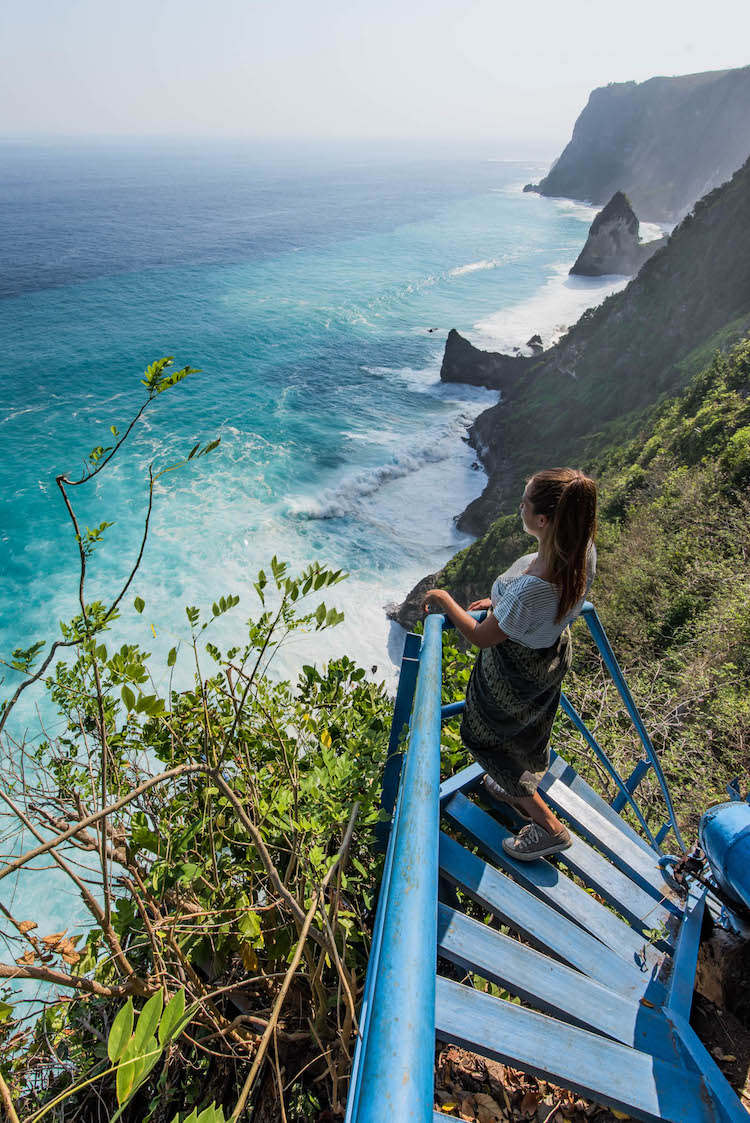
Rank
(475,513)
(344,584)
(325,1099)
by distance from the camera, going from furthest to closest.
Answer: (475,513)
(344,584)
(325,1099)

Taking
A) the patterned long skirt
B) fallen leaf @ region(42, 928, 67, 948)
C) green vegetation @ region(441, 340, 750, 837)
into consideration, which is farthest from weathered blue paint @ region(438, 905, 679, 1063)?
fallen leaf @ region(42, 928, 67, 948)

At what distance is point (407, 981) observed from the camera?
818 millimetres

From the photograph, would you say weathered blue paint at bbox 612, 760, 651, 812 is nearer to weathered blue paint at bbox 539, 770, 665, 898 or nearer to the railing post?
weathered blue paint at bbox 539, 770, 665, 898

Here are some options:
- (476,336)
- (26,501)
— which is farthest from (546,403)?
(26,501)

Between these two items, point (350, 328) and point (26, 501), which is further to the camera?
point (350, 328)

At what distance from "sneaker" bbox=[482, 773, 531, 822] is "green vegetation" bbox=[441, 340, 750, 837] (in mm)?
218

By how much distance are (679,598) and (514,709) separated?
6.58 m

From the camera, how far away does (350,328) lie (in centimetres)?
4791

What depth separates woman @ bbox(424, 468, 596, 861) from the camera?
1.97 m

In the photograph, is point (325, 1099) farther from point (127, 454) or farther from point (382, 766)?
point (127, 454)

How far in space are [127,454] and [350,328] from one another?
84.0ft

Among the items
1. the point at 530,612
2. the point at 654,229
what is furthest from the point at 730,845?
the point at 654,229

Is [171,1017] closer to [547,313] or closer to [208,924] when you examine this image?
[208,924]

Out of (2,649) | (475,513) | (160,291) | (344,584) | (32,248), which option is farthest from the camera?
(32,248)
